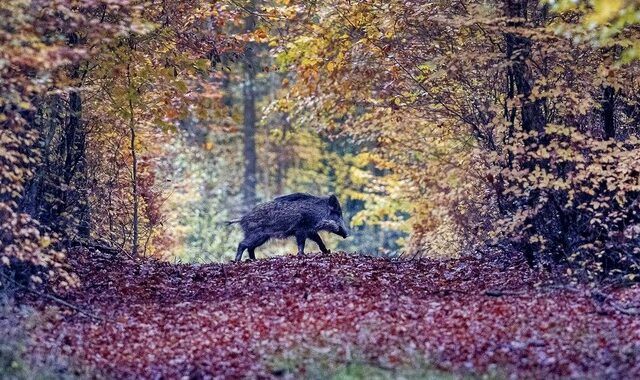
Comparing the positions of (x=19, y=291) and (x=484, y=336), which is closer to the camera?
(x=484, y=336)

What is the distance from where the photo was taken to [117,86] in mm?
14656

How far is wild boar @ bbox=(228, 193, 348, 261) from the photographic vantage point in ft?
56.1

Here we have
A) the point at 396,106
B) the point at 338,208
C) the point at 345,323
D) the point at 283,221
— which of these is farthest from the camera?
the point at 338,208

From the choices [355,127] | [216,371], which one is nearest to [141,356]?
[216,371]

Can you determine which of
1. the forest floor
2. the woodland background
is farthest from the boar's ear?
the forest floor

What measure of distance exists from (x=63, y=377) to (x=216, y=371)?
140 centimetres

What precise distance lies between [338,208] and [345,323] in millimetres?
7343

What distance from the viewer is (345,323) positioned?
10680 millimetres

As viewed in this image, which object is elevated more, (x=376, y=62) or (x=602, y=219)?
(x=376, y=62)

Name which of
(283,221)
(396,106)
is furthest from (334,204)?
(396,106)

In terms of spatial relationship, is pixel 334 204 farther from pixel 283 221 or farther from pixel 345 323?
pixel 345 323

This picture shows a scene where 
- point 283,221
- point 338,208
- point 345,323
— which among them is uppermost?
point 338,208

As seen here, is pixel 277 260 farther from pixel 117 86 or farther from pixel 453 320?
pixel 453 320

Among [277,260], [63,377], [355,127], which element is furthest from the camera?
[355,127]
